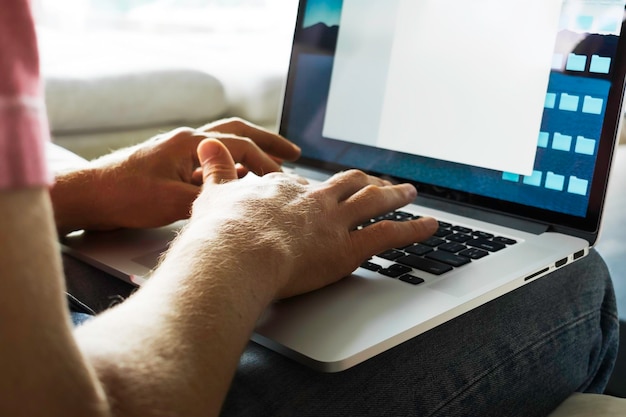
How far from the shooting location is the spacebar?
2.20ft

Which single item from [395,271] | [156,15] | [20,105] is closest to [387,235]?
[395,271]

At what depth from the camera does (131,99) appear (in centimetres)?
150

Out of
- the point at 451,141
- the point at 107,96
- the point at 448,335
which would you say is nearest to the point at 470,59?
the point at 451,141

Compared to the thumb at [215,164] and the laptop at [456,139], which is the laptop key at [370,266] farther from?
the thumb at [215,164]

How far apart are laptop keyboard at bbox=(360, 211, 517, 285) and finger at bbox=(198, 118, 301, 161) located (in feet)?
0.77

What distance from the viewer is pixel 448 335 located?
0.60 metres

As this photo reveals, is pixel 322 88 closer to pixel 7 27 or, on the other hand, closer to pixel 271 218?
pixel 271 218

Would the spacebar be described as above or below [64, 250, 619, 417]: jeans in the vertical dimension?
above

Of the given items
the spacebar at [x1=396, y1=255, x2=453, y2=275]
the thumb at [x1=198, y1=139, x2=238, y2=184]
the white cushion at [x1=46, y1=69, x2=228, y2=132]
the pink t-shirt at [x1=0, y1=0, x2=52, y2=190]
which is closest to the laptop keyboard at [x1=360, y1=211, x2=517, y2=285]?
the spacebar at [x1=396, y1=255, x2=453, y2=275]

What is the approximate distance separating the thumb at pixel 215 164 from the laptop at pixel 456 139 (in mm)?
117

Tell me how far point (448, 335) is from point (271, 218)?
0.60 feet

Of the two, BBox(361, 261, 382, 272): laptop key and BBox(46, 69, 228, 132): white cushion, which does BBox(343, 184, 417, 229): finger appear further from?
BBox(46, 69, 228, 132): white cushion

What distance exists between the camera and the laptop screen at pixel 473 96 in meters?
0.78

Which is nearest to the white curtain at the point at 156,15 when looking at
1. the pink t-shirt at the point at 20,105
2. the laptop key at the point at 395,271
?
the laptop key at the point at 395,271
